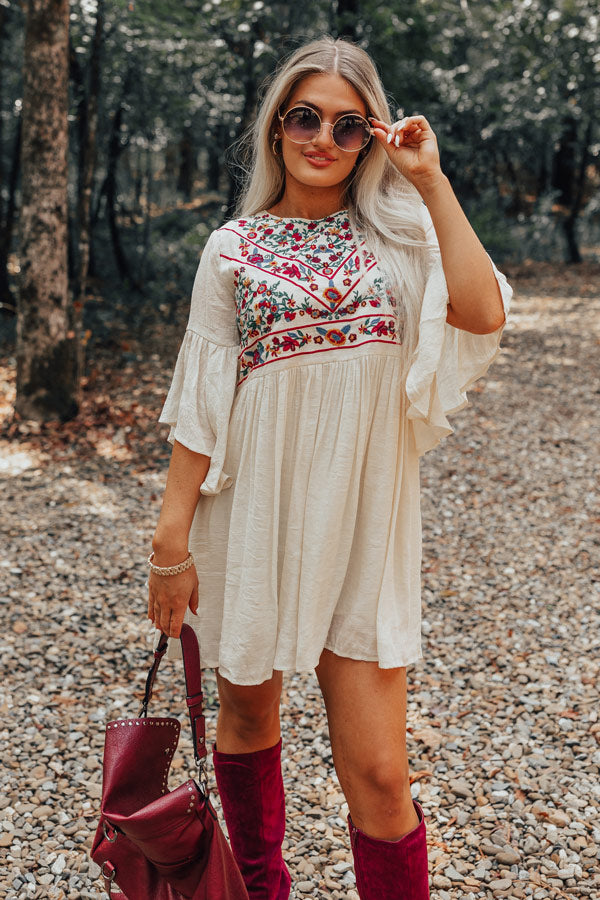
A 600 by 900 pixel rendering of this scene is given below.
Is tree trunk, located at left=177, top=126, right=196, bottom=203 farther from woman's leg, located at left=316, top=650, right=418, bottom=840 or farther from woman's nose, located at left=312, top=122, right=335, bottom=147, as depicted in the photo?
woman's leg, located at left=316, top=650, right=418, bottom=840

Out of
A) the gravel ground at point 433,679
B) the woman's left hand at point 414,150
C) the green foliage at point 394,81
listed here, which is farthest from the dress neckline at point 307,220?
the green foliage at point 394,81

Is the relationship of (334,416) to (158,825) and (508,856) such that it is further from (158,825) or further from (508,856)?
(508,856)

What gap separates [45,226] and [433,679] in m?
4.67

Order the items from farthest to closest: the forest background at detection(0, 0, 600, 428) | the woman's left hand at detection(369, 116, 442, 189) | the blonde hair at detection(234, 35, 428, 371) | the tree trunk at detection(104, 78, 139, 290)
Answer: the tree trunk at detection(104, 78, 139, 290) → the forest background at detection(0, 0, 600, 428) → the blonde hair at detection(234, 35, 428, 371) → the woman's left hand at detection(369, 116, 442, 189)

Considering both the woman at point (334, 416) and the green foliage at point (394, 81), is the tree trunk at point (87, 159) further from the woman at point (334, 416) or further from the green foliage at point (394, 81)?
the woman at point (334, 416)

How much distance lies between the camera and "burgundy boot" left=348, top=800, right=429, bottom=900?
1.73 meters

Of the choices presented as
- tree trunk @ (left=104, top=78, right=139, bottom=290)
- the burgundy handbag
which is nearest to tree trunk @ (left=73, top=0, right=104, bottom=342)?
tree trunk @ (left=104, top=78, right=139, bottom=290)

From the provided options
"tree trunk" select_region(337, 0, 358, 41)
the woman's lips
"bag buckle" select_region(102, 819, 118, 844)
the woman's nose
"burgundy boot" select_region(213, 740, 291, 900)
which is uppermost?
"tree trunk" select_region(337, 0, 358, 41)

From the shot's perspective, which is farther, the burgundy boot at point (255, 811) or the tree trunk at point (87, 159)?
the tree trunk at point (87, 159)

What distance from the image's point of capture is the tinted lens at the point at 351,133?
1787 millimetres

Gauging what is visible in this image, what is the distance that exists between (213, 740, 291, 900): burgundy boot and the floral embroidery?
98cm

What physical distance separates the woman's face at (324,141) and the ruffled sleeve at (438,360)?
0.75ft

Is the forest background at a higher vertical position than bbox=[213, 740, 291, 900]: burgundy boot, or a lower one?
higher

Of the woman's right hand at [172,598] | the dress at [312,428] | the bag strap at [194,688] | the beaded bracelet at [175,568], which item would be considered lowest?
the bag strap at [194,688]
